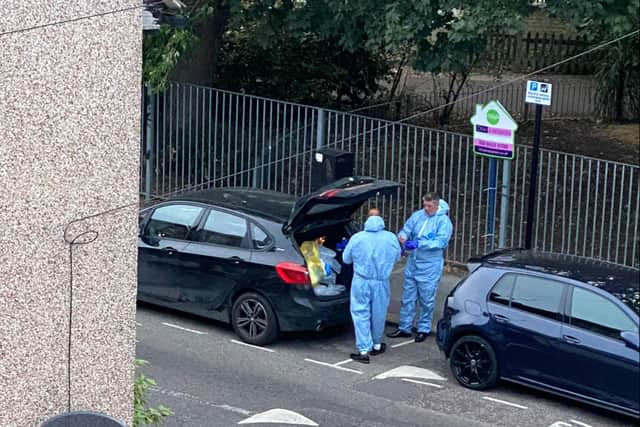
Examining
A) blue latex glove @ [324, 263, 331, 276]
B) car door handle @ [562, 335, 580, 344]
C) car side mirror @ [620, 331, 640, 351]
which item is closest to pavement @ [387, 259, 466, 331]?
blue latex glove @ [324, 263, 331, 276]

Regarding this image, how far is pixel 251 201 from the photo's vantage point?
12430 mm

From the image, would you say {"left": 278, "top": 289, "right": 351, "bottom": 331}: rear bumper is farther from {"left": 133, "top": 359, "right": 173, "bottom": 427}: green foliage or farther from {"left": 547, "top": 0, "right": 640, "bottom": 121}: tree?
{"left": 547, "top": 0, "right": 640, "bottom": 121}: tree

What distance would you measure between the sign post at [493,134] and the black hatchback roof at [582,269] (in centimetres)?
259

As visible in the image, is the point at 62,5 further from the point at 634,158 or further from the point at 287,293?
the point at 634,158

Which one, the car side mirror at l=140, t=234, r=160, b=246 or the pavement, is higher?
the car side mirror at l=140, t=234, r=160, b=246

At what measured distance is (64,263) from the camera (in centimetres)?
545

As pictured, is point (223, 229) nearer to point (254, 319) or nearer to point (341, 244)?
point (254, 319)

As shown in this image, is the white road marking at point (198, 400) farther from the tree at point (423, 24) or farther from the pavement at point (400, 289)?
the tree at point (423, 24)

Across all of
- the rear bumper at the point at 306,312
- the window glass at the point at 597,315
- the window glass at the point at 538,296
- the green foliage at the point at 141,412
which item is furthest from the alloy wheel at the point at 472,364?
the green foliage at the point at 141,412

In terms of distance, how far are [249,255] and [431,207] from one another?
6.36 ft

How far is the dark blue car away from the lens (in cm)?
939

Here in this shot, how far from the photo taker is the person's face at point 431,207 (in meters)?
11.9

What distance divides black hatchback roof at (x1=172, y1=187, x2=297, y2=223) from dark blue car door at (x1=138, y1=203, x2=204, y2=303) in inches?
7.5

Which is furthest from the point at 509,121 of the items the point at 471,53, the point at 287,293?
the point at 287,293
